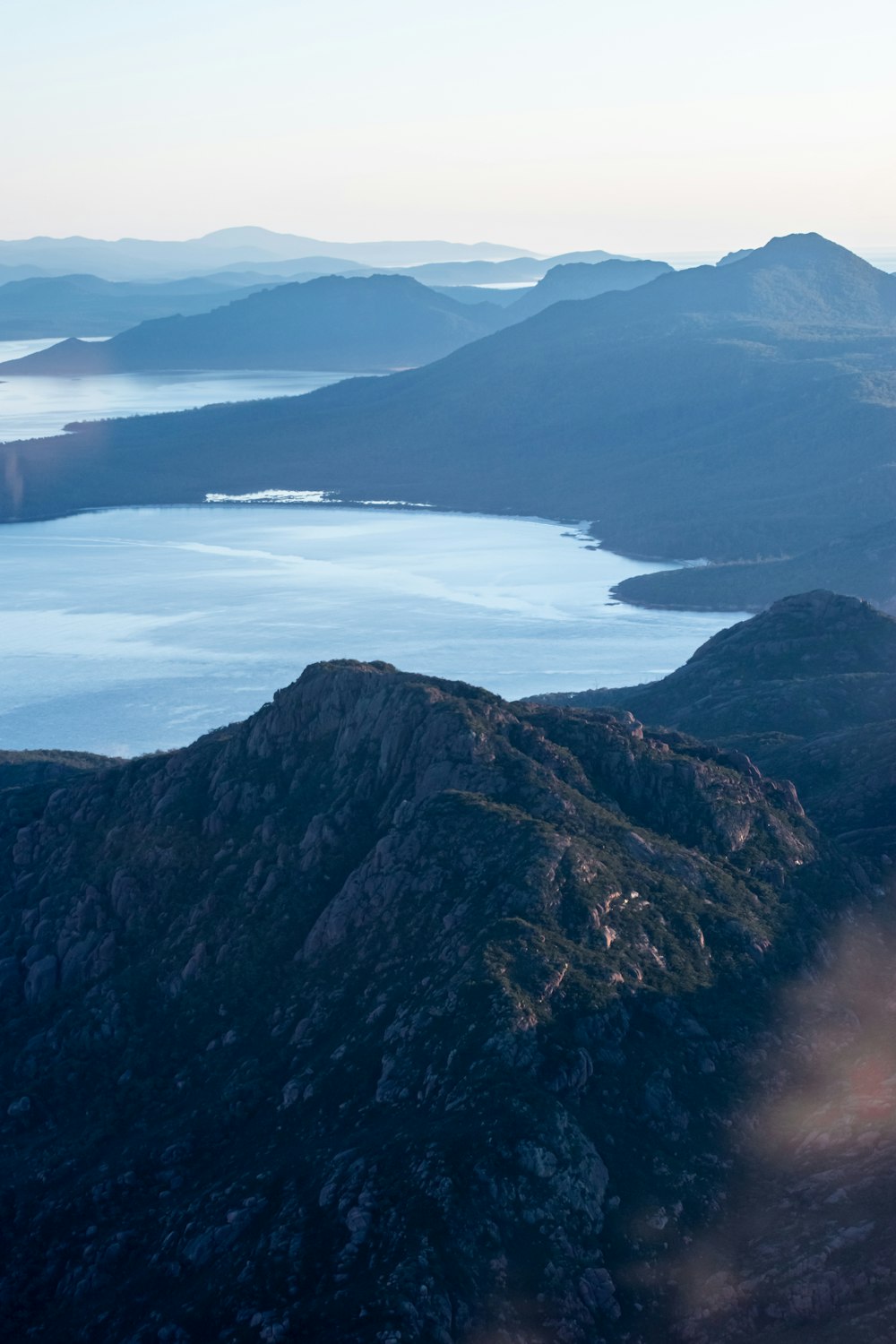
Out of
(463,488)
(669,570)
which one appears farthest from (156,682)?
(463,488)

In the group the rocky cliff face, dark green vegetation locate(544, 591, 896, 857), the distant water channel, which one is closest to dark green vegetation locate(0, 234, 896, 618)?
the distant water channel

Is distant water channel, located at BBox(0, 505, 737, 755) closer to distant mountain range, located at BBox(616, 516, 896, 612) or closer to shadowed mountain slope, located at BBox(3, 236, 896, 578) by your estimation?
distant mountain range, located at BBox(616, 516, 896, 612)

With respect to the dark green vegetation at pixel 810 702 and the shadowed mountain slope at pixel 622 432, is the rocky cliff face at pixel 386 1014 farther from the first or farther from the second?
the shadowed mountain slope at pixel 622 432

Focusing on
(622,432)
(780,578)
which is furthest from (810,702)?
(622,432)

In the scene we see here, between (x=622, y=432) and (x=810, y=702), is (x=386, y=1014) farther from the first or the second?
(x=622, y=432)

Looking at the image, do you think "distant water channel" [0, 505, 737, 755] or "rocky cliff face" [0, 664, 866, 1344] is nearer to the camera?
"rocky cliff face" [0, 664, 866, 1344]

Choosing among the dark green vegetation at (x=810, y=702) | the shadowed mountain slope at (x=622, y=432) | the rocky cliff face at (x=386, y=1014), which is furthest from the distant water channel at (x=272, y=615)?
the rocky cliff face at (x=386, y=1014)
